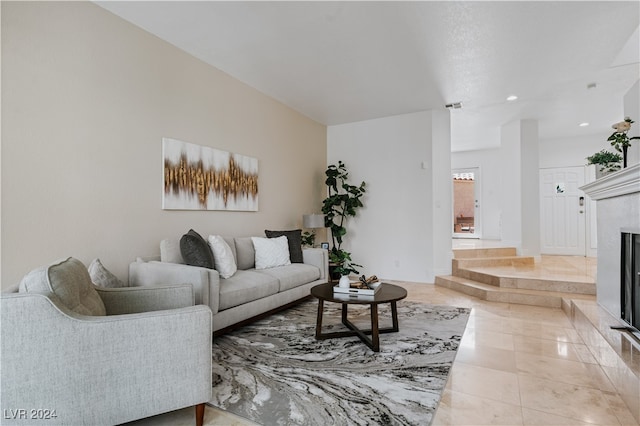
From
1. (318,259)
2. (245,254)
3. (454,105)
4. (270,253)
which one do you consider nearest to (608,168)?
(454,105)

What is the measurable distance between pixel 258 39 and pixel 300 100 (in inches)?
68.0

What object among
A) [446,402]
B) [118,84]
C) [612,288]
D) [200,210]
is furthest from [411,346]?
[118,84]

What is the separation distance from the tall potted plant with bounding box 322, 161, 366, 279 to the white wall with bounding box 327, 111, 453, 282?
0.18 meters

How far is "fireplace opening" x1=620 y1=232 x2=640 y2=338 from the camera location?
7.63 feet

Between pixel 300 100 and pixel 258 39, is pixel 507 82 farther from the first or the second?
pixel 258 39

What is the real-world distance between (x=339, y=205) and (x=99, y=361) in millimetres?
4558

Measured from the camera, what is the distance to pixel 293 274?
11.9 feet

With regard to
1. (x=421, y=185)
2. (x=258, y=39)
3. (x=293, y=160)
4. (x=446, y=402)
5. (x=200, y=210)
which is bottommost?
(x=446, y=402)

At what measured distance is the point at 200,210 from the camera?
362 cm

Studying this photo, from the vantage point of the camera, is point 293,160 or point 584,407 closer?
point 584,407

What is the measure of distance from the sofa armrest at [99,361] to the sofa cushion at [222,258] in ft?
5.03

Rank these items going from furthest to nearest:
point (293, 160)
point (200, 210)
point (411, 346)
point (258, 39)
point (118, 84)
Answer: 1. point (293, 160)
2. point (200, 210)
3. point (258, 39)
4. point (118, 84)
5. point (411, 346)

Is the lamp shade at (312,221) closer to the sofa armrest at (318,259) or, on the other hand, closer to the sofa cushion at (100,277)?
the sofa armrest at (318,259)

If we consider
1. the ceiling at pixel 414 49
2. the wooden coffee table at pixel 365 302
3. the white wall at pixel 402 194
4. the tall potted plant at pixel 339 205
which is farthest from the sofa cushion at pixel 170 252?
the white wall at pixel 402 194
